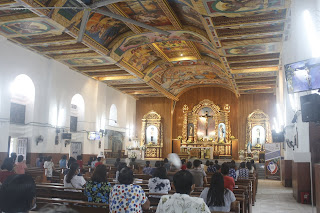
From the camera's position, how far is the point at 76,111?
67.4 feet

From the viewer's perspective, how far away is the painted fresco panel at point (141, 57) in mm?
19000

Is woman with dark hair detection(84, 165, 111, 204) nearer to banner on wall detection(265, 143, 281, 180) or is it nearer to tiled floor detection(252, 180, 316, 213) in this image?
tiled floor detection(252, 180, 316, 213)

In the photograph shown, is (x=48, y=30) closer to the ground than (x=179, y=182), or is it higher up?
higher up

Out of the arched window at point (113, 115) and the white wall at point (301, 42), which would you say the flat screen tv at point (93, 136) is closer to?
the arched window at point (113, 115)

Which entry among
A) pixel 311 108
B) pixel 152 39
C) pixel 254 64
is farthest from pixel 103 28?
pixel 311 108

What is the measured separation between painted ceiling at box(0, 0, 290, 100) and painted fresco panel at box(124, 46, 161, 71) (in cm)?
7

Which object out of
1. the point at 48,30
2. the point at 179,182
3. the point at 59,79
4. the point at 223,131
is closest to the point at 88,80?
the point at 59,79

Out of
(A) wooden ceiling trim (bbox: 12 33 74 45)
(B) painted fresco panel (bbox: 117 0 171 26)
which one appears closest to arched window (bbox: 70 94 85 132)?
(A) wooden ceiling trim (bbox: 12 33 74 45)

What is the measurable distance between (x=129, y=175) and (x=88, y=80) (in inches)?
697

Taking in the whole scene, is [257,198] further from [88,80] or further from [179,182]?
[88,80]

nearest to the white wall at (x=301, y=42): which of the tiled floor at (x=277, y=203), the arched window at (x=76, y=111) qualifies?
the tiled floor at (x=277, y=203)

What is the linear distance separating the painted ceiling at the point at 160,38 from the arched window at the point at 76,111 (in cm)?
175

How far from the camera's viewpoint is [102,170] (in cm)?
504

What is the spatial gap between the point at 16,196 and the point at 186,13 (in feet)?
42.9
